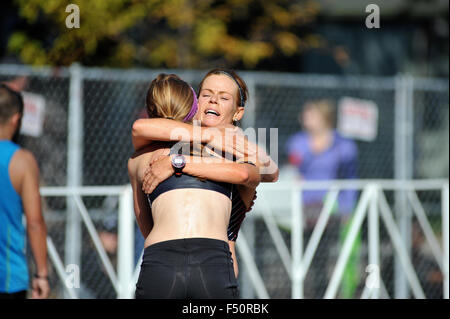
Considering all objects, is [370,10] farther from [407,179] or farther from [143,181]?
[143,181]

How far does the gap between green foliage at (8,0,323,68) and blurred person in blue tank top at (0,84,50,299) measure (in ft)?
14.4

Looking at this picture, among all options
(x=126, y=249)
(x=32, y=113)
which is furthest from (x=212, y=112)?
(x=32, y=113)

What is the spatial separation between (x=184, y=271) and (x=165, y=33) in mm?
7444

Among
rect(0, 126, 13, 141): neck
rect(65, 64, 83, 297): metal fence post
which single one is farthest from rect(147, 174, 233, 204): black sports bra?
rect(65, 64, 83, 297): metal fence post

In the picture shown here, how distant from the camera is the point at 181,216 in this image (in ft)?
10.2

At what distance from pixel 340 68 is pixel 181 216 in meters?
9.64

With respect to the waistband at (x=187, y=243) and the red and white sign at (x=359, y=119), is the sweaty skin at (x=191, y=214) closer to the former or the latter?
the waistband at (x=187, y=243)

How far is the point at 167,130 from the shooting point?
321 centimetres

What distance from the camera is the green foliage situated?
890 cm

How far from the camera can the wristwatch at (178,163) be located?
3133 mm

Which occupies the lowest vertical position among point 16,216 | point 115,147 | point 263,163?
point 263,163

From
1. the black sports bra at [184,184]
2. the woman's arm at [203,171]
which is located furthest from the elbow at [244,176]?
the black sports bra at [184,184]

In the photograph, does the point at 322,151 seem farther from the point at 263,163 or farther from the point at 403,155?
the point at 263,163

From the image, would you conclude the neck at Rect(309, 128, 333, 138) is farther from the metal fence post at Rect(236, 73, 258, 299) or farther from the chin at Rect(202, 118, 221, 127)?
the chin at Rect(202, 118, 221, 127)
